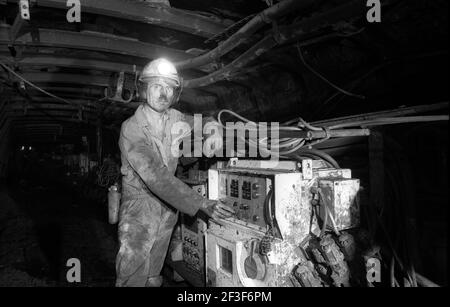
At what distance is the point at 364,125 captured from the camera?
183 centimetres

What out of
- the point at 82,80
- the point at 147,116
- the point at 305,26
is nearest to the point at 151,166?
the point at 147,116

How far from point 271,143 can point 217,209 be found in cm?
64

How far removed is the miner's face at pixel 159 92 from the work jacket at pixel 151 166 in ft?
0.36

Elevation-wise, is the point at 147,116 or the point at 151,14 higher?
the point at 151,14

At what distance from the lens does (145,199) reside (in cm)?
245

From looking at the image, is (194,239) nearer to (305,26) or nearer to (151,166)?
(151,166)

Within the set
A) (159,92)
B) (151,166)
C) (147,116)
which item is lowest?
(151,166)

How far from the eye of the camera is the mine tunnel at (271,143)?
1.77 m

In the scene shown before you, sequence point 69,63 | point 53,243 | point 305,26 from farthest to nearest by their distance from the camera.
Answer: point 53,243 < point 69,63 < point 305,26

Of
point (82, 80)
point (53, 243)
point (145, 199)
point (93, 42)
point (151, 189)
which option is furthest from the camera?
point (53, 243)

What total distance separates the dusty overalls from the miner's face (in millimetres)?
122

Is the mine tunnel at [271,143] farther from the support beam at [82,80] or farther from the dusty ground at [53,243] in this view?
the support beam at [82,80]

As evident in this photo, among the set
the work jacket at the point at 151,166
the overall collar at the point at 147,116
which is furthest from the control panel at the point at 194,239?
the overall collar at the point at 147,116

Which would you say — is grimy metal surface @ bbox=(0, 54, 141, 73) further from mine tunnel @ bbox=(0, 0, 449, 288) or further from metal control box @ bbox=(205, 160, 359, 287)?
metal control box @ bbox=(205, 160, 359, 287)
